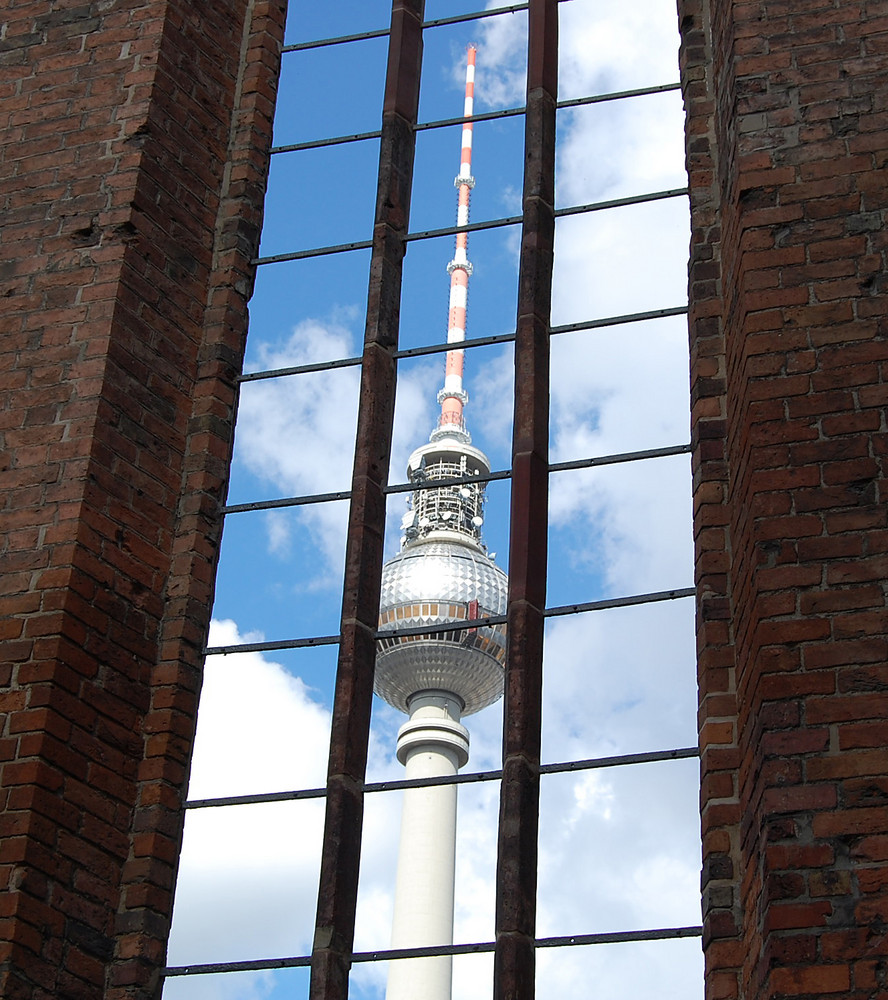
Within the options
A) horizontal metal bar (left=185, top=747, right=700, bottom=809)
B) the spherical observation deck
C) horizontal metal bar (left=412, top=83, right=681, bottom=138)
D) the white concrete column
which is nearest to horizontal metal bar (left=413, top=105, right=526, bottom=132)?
horizontal metal bar (left=412, top=83, right=681, bottom=138)

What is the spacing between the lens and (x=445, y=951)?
14.0 ft

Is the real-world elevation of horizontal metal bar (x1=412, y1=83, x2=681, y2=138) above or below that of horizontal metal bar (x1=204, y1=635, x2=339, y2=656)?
above

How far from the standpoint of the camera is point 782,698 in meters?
3.83

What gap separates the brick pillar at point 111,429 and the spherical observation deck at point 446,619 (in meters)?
14.6

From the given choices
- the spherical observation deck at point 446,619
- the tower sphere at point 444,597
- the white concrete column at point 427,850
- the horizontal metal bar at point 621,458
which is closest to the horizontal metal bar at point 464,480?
the horizontal metal bar at point 621,458

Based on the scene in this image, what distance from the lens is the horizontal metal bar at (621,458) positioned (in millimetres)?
5098

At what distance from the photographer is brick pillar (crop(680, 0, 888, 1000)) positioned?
11.7ft

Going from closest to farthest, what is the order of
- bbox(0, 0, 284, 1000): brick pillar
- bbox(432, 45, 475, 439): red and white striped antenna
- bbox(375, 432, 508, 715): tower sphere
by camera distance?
1. bbox(0, 0, 284, 1000): brick pillar
2. bbox(432, 45, 475, 439): red and white striped antenna
3. bbox(375, 432, 508, 715): tower sphere

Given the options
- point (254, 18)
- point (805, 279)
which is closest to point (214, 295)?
point (254, 18)

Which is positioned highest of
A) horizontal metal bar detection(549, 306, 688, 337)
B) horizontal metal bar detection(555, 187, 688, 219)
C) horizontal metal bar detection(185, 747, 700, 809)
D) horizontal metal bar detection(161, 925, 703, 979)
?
horizontal metal bar detection(555, 187, 688, 219)

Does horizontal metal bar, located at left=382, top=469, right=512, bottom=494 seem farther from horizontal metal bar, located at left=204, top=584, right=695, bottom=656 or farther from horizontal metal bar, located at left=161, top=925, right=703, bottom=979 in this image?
horizontal metal bar, located at left=161, top=925, right=703, bottom=979

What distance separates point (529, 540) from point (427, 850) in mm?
38534

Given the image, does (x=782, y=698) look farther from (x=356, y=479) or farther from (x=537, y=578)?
(x=356, y=479)

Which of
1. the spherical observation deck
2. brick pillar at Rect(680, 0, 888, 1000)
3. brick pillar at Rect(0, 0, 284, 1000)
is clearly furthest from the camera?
the spherical observation deck
